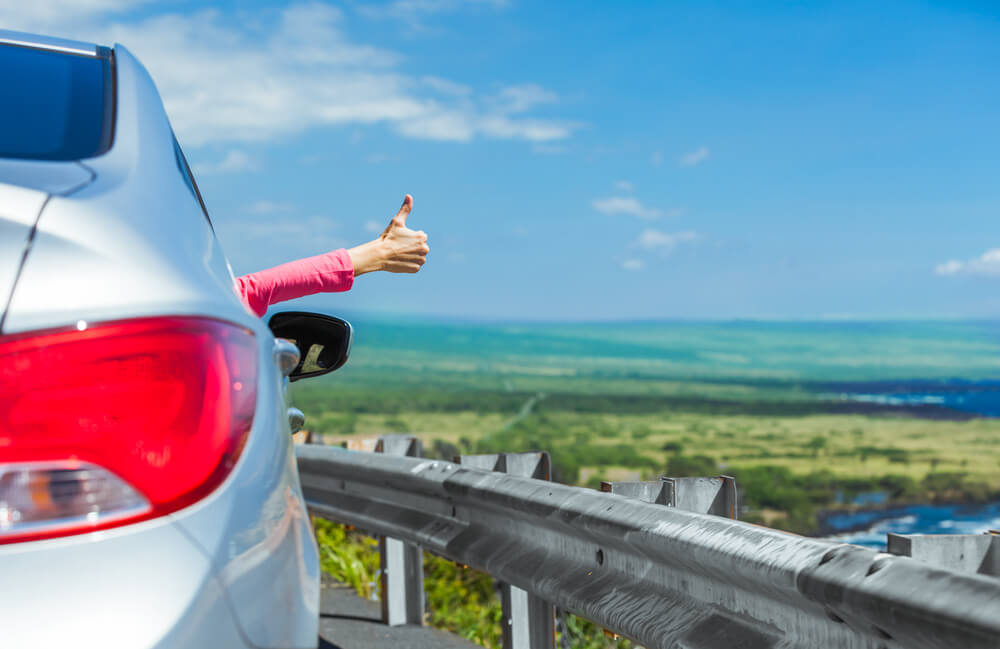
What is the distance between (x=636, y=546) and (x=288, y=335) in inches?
43.0

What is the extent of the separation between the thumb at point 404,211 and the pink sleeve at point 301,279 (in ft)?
0.82

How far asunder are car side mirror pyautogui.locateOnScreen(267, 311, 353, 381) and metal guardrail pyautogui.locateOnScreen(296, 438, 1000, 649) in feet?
3.10

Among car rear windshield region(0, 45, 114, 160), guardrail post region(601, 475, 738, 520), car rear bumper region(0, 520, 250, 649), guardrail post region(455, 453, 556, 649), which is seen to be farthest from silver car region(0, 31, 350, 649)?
guardrail post region(455, 453, 556, 649)

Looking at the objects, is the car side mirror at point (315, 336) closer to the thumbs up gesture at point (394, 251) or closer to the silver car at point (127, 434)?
the thumbs up gesture at point (394, 251)

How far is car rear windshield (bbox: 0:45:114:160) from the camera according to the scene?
1657 mm

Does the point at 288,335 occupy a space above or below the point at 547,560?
above

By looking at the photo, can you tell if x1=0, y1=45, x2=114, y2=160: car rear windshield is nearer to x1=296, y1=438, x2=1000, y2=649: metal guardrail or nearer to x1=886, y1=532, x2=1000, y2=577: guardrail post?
x1=296, y1=438, x2=1000, y2=649: metal guardrail

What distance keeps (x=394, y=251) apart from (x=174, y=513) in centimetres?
167

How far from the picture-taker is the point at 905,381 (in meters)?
182

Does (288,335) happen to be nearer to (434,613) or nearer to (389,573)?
(389,573)

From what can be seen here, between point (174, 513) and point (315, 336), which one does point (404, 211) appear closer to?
point (315, 336)

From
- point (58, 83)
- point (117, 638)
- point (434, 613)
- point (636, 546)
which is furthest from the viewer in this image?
point (434, 613)

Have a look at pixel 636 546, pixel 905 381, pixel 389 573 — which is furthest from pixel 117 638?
pixel 905 381

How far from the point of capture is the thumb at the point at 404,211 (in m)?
2.97
